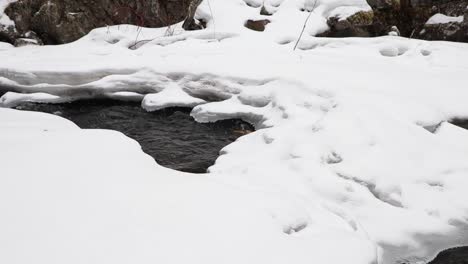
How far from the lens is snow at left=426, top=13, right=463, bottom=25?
5824 millimetres

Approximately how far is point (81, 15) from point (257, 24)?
3.65 meters

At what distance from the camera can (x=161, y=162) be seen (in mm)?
3422

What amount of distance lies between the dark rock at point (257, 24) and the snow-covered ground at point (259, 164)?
1.19 m

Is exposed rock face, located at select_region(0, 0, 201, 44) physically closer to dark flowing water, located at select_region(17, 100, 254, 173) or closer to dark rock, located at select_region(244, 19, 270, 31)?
dark rock, located at select_region(244, 19, 270, 31)

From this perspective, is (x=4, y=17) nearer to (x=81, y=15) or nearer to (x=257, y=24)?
(x=81, y=15)

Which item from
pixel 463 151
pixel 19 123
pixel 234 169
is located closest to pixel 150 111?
pixel 19 123

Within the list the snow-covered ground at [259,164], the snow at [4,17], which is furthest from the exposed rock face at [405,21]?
the snow at [4,17]

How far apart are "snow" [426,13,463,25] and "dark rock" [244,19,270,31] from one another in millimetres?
2686

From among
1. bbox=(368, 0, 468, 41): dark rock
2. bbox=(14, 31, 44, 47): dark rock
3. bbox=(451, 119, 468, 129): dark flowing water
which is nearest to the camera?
bbox=(451, 119, 468, 129): dark flowing water

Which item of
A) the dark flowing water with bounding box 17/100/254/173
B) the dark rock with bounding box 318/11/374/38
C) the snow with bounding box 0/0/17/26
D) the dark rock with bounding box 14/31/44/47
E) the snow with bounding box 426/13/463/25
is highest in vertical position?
the snow with bounding box 0/0/17/26

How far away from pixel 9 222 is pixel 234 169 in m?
1.59

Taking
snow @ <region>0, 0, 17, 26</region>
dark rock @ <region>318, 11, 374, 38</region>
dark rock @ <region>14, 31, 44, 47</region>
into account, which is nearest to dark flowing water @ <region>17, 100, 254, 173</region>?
dark rock @ <region>318, 11, 374, 38</region>

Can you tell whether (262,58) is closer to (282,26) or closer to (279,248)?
(282,26)

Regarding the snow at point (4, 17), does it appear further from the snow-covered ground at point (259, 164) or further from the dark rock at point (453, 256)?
the dark rock at point (453, 256)
